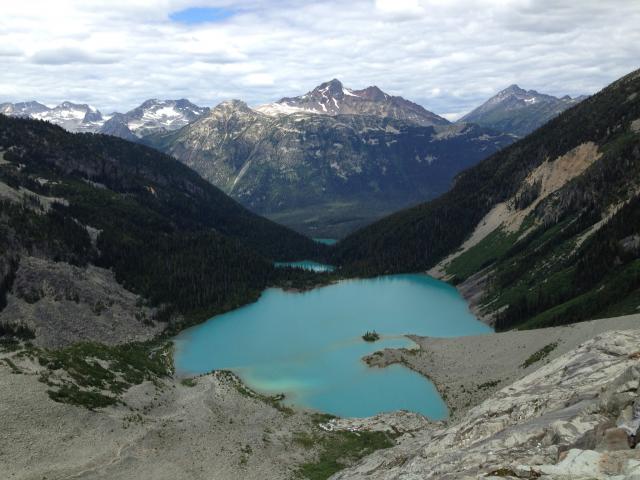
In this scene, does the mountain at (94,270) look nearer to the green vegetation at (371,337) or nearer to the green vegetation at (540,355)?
the green vegetation at (371,337)

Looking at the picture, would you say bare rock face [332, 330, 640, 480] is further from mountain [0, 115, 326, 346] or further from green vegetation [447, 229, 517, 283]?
green vegetation [447, 229, 517, 283]

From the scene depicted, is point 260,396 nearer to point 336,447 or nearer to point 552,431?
point 336,447

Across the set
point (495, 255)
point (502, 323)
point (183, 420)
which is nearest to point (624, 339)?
point (183, 420)

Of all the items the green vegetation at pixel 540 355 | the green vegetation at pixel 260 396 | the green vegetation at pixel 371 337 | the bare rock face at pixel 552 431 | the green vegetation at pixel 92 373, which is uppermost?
the bare rock face at pixel 552 431

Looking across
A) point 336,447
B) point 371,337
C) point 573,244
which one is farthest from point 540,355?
point 573,244

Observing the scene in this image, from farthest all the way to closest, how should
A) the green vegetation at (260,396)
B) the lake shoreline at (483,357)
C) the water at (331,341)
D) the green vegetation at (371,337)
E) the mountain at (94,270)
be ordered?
the green vegetation at (371,337)
the mountain at (94,270)
the water at (331,341)
the lake shoreline at (483,357)
the green vegetation at (260,396)

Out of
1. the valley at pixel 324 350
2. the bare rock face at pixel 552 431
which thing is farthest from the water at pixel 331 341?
the bare rock face at pixel 552 431
